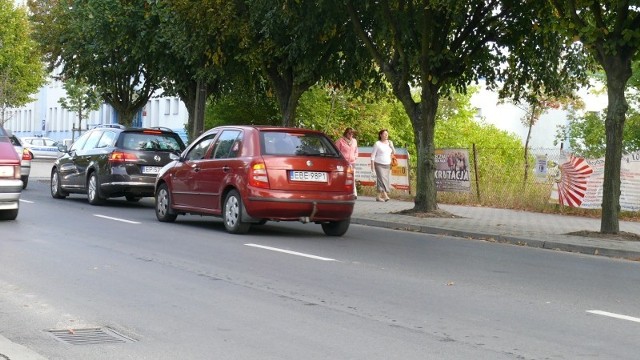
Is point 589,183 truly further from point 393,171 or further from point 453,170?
point 393,171

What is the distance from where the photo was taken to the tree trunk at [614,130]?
56.3ft

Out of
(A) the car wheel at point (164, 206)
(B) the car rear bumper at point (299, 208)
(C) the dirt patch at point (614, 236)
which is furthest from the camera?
(A) the car wheel at point (164, 206)

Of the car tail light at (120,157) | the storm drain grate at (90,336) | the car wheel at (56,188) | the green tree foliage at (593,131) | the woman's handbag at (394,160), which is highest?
the green tree foliage at (593,131)

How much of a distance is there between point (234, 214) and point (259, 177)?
0.79m

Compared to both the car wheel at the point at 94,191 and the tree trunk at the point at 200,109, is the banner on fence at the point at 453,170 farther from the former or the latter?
the car wheel at the point at 94,191

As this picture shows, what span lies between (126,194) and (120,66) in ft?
53.1

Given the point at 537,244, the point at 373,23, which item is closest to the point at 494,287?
the point at 537,244

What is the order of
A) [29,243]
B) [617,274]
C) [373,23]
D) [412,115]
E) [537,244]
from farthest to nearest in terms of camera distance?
[373,23] < [412,115] < [537,244] < [29,243] < [617,274]

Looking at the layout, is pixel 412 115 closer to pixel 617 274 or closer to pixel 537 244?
pixel 537 244

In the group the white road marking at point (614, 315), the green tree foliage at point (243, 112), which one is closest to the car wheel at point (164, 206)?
the white road marking at point (614, 315)

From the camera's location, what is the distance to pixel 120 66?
37812 millimetres

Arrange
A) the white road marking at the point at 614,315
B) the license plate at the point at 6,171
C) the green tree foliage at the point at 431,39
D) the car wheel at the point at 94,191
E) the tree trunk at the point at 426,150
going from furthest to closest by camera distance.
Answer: the car wheel at the point at 94,191
the tree trunk at the point at 426,150
the green tree foliage at the point at 431,39
the license plate at the point at 6,171
the white road marking at the point at 614,315

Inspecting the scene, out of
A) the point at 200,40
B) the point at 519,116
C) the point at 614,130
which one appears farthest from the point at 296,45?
the point at 519,116

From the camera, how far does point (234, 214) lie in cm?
1600
